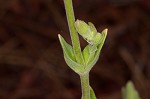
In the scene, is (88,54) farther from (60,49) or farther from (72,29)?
(60,49)

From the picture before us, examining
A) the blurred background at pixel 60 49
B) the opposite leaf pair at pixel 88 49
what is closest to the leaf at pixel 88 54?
the opposite leaf pair at pixel 88 49

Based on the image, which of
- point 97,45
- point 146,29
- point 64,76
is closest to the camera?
point 97,45

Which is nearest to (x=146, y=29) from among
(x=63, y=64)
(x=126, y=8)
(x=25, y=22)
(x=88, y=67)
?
(x=126, y=8)

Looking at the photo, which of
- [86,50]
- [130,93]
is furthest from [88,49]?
[130,93]

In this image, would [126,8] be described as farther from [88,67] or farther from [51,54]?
[88,67]

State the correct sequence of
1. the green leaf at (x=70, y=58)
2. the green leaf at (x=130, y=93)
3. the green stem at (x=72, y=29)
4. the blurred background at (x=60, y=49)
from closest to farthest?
the green stem at (x=72, y=29) < the green leaf at (x=70, y=58) < the green leaf at (x=130, y=93) < the blurred background at (x=60, y=49)

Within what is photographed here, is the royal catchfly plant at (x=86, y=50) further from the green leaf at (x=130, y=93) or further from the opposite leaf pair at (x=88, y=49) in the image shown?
the green leaf at (x=130, y=93)
